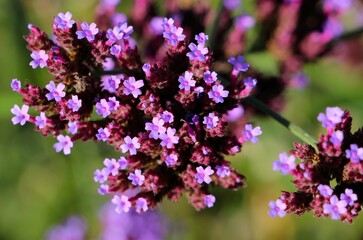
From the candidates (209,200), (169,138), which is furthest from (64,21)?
(209,200)

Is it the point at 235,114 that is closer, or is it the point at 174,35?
the point at 174,35

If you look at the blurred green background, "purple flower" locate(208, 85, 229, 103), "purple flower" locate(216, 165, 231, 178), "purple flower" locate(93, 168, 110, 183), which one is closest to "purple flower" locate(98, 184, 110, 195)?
"purple flower" locate(93, 168, 110, 183)

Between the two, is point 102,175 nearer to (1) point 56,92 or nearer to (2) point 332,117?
(1) point 56,92

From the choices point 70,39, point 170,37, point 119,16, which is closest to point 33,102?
point 70,39

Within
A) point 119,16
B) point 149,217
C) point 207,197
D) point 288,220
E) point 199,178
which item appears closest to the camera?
point 199,178

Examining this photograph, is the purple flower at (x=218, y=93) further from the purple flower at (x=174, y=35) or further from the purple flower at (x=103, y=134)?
the purple flower at (x=103, y=134)

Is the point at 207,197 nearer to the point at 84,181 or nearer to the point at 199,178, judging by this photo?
the point at 199,178

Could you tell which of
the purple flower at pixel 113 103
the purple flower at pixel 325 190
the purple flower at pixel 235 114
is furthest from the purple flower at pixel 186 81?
the purple flower at pixel 235 114
